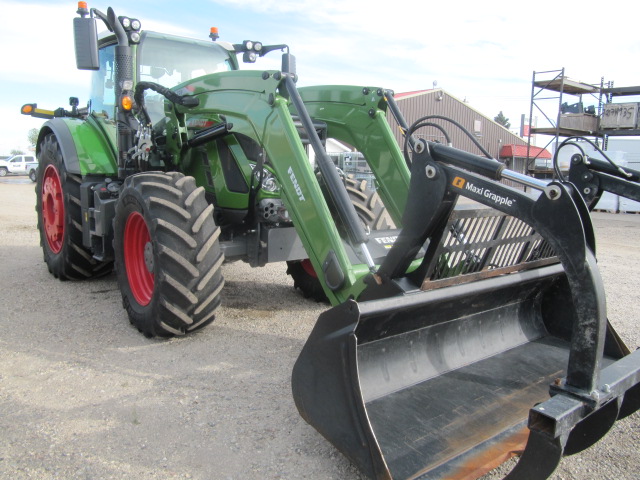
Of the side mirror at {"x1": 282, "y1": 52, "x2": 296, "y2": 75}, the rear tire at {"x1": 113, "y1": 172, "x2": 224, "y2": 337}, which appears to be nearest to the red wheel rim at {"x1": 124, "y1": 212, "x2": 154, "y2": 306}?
the rear tire at {"x1": 113, "y1": 172, "x2": 224, "y2": 337}

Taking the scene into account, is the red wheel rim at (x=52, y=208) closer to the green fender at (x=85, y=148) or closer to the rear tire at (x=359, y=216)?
the green fender at (x=85, y=148)

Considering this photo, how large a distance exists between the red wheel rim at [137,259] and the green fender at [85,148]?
122 cm

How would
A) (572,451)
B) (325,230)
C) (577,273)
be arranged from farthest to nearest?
(325,230) < (572,451) < (577,273)

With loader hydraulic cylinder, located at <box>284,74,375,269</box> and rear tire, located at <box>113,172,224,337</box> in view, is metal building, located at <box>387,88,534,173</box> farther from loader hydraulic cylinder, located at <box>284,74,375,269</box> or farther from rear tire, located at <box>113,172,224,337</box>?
loader hydraulic cylinder, located at <box>284,74,375,269</box>

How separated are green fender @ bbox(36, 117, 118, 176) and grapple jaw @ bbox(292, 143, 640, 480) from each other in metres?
3.58

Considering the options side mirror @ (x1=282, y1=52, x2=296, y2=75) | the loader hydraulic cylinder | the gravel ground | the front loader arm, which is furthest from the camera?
side mirror @ (x1=282, y1=52, x2=296, y2=75)

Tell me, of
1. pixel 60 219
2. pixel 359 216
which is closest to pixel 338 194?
A: pixel 359 216

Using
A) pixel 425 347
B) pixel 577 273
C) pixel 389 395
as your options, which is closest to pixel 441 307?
pixel 425 347

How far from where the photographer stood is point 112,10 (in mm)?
4703

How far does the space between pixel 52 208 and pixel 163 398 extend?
391 cm

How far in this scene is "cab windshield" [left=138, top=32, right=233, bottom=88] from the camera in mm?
5188

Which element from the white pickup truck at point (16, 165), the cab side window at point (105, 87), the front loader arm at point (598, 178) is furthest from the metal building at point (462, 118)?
the front loader arm at point (598, 178)

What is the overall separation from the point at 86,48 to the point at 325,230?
8.20 ft

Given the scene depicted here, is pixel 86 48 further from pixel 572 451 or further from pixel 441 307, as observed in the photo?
pixel 572 451
